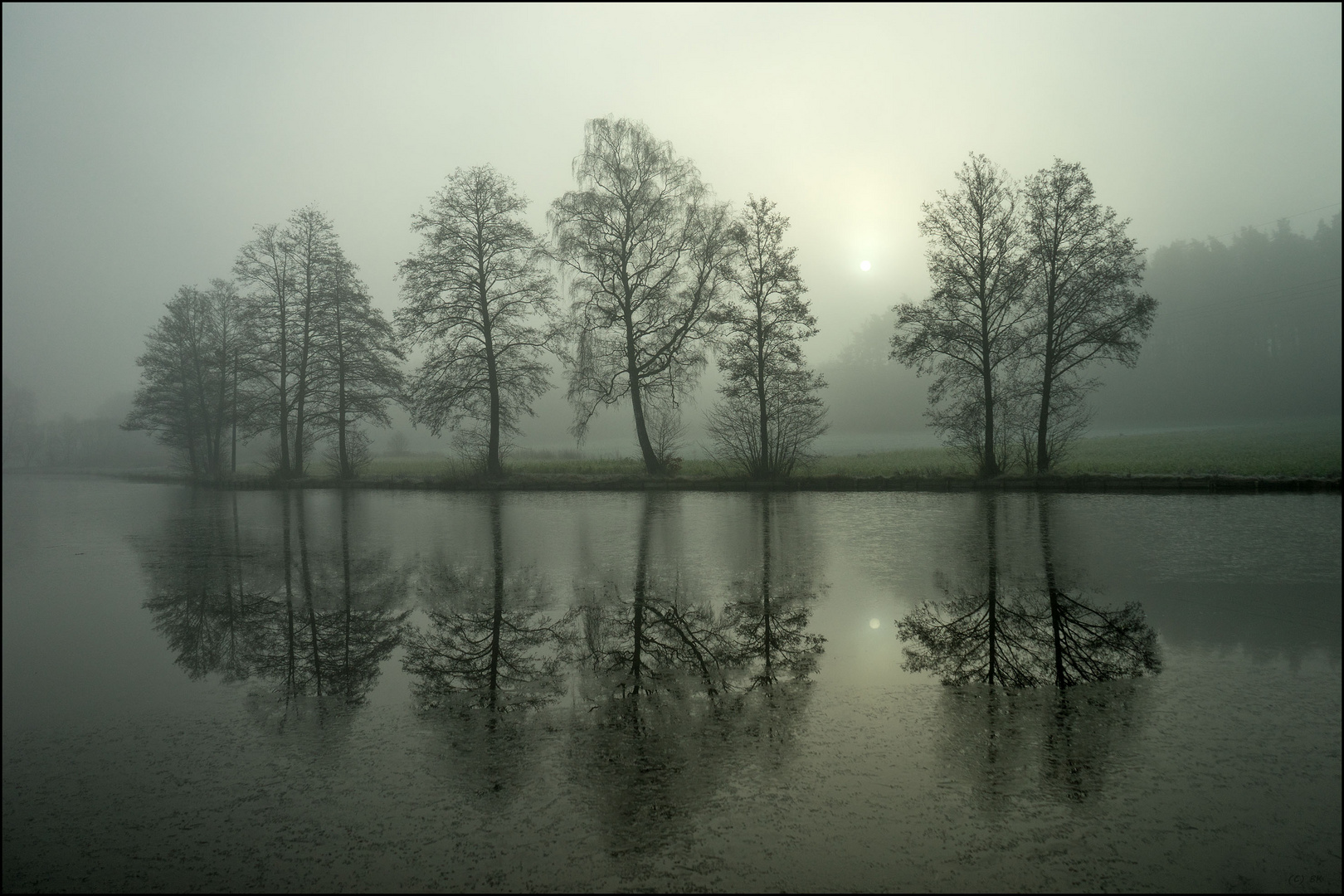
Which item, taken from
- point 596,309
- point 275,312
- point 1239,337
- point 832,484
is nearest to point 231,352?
point 275,312

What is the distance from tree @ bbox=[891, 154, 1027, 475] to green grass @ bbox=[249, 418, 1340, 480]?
77.9 inches

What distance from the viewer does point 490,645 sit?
5988 millimetres

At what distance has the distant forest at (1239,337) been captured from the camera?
7906mm

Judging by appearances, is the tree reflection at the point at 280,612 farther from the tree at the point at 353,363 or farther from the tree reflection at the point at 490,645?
the tree at the point at 353,363

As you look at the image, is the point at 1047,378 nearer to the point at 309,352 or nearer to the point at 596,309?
the point at 596,309

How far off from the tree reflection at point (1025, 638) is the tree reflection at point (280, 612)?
421 cm

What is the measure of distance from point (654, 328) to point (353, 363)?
14.0 m

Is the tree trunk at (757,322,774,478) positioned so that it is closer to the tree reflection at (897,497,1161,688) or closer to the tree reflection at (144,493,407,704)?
the tree reflection at (144,493,407,704)

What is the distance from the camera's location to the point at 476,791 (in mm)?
3441

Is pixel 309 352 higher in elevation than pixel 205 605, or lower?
higher

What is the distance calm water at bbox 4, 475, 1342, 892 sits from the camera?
2.88m

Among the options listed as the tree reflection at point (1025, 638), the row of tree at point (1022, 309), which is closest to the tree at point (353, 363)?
the row of tree at point (1022, 309)

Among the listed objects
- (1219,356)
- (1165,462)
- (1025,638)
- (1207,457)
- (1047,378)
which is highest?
(1219,356)

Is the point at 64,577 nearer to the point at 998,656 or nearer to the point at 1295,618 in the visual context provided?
the point at 998,656
